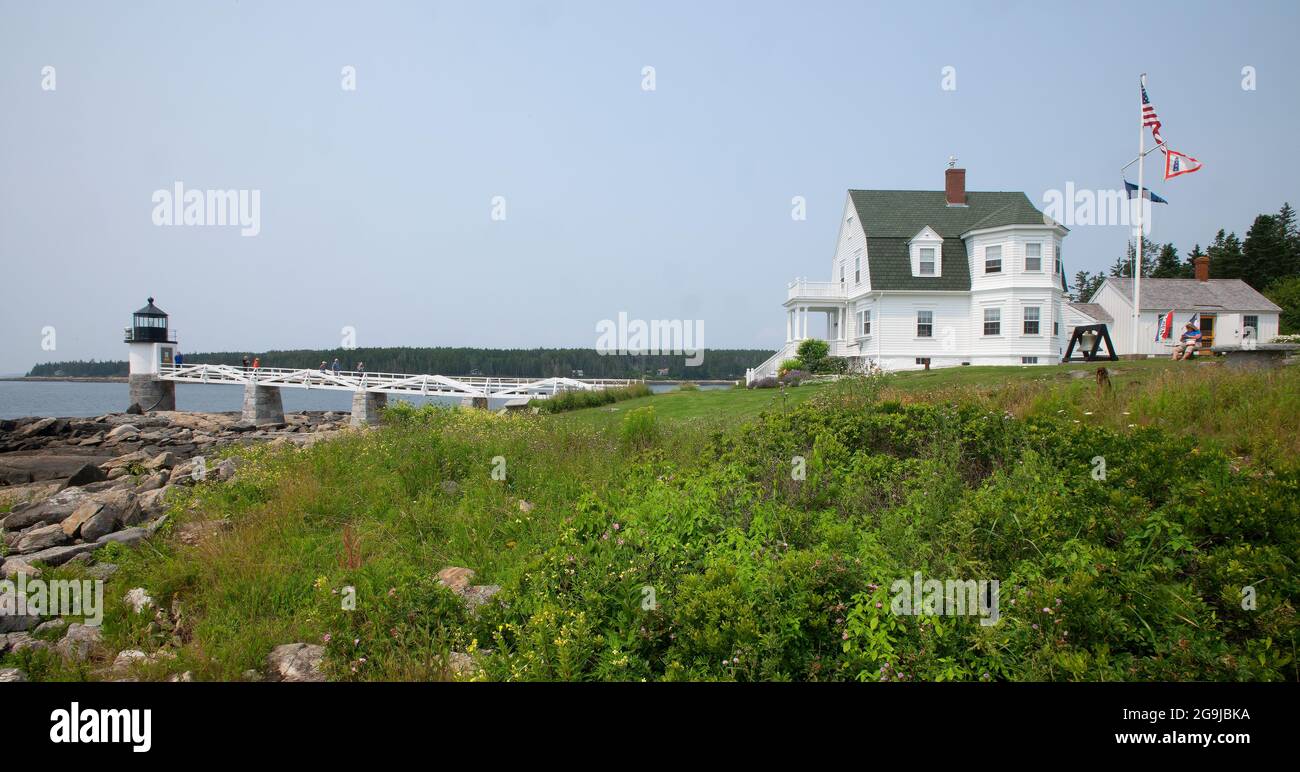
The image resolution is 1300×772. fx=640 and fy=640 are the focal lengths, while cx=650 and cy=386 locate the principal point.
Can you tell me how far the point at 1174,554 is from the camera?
487cm

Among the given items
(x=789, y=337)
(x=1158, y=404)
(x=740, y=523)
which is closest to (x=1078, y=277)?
(x=789, y=337)

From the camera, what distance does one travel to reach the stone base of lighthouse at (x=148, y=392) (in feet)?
151

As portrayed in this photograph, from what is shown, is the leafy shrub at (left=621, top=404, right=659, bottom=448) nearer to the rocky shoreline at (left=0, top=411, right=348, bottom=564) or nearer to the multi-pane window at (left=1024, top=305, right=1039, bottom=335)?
the rocky shoreline at (left=0, top=411, right=348, bottom=564)

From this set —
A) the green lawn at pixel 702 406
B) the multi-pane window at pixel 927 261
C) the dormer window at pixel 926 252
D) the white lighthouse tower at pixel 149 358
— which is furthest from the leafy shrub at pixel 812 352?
the white lighthouse tower at pixel 149 358

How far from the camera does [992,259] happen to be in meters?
29.6

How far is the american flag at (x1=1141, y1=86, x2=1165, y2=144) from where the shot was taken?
2253cm

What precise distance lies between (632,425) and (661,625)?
5.62m

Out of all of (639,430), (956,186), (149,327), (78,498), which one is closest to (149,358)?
(149,327)

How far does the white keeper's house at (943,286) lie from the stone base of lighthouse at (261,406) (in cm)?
3160

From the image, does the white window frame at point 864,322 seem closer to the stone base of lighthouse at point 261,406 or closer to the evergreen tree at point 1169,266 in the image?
Answer: the stone base of lighthouse at point 261,406

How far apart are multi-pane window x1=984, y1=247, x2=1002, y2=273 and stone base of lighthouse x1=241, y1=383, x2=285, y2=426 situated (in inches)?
1634

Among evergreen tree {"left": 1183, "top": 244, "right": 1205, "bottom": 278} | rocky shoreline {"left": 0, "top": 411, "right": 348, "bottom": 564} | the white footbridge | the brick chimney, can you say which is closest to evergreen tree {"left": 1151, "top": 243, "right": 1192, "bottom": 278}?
evergreen tree {"left": 1183, "top": 244, "right": 1205, "bottom": 278}

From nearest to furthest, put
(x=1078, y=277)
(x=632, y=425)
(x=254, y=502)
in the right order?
(x=254, y=502)
(x=632, y=425)
(x=1078, y=277)
